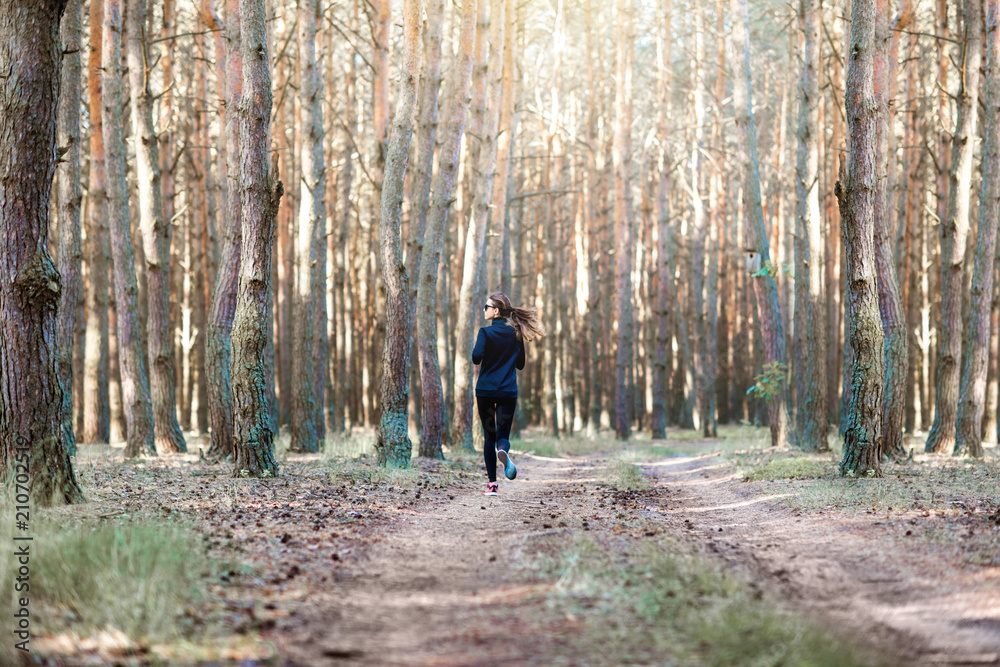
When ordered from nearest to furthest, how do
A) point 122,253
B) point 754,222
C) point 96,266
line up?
point 122,253
point 96,266
point 754,222

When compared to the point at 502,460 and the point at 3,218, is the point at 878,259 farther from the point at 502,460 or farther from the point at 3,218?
the point at 3,218

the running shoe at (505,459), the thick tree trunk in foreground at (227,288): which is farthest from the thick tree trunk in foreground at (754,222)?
the thick tree trunk in foreground at (227,288)

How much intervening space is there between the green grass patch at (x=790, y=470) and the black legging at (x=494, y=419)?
12.1 ft

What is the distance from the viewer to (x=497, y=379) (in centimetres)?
909

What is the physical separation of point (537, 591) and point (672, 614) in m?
0.75

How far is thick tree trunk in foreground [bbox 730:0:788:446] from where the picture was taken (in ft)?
55.1

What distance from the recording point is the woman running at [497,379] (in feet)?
29.8

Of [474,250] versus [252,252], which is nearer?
[252,252]

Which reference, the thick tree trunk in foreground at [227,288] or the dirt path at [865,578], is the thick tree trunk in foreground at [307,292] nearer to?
the thick tree trunk in foreground at [227,288]

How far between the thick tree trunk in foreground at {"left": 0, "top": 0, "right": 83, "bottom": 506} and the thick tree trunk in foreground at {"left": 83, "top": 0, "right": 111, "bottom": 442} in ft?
24.9

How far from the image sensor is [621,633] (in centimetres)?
363

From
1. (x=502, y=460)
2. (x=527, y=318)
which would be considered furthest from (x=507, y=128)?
(x=502, y=460)

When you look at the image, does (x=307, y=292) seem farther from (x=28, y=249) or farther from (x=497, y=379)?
(x=28, y=249)

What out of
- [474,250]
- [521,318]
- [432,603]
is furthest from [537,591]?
[474,250]
